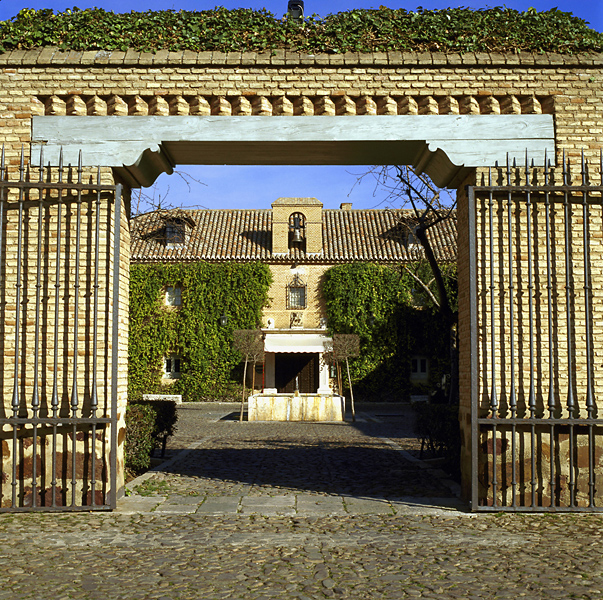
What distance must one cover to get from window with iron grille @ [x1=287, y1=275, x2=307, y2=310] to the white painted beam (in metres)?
20.6

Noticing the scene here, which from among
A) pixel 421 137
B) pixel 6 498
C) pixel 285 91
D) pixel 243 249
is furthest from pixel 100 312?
pixel 243 249

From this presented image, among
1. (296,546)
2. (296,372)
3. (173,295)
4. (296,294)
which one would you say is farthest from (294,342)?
(296,546)

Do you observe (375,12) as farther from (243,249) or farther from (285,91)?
(243,249)

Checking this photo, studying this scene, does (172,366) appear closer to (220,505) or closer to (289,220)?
(289,220)

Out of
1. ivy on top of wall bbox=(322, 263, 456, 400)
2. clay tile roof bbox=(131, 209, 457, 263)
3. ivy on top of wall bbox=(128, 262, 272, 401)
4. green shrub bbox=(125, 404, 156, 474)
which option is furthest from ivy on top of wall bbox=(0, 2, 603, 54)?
ivy on top of wall bbox=(128, 262, 272, 401)

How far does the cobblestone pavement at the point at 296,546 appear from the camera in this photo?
3924 millimetres

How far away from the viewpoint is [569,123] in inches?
254

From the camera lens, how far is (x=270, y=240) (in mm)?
28453

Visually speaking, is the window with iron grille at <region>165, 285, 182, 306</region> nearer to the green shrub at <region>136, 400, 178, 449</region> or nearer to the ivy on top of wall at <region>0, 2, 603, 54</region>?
the green shrub at <region>136, 400, 178, 449</region>

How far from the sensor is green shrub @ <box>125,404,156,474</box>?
25.1 feet

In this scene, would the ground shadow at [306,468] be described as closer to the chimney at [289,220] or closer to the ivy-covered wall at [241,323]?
the ivy-covered wall at [241,323]

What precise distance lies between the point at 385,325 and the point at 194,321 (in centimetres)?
801

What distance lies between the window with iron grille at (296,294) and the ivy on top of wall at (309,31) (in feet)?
67.7

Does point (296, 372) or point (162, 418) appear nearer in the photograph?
point (162, 418)
